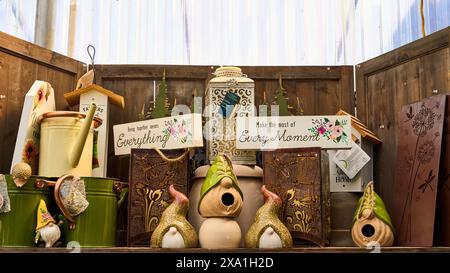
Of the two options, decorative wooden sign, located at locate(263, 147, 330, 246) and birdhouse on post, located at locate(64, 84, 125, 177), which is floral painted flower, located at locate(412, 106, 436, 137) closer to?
decorative wooden sign, located at locate(263, 147, 330, 246)

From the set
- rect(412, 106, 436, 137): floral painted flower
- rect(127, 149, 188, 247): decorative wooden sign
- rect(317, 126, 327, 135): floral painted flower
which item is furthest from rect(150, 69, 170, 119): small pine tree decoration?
rect(412, 106, 436, 137): floral painted flower

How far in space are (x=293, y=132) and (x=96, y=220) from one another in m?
0.57

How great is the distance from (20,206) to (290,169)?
2.27ft

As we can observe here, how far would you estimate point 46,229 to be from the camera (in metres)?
1.52

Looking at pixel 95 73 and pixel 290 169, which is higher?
pixel 95 73

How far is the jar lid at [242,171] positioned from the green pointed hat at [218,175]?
0.37 ft

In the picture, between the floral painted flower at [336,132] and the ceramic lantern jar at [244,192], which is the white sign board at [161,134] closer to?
the ceramic lantern jar at [244,192]

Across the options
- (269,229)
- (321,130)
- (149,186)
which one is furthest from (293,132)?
(149,186)

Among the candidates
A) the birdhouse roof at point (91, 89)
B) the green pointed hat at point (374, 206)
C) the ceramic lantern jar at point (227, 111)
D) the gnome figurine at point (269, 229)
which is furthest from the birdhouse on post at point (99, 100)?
the green pointed hat at point (374, 206)

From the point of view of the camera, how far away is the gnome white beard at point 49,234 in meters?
1.51

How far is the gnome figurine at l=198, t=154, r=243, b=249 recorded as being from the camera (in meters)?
1.51

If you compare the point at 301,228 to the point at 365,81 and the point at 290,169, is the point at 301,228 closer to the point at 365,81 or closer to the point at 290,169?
the point at 290,169

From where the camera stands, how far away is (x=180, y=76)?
2033mm
